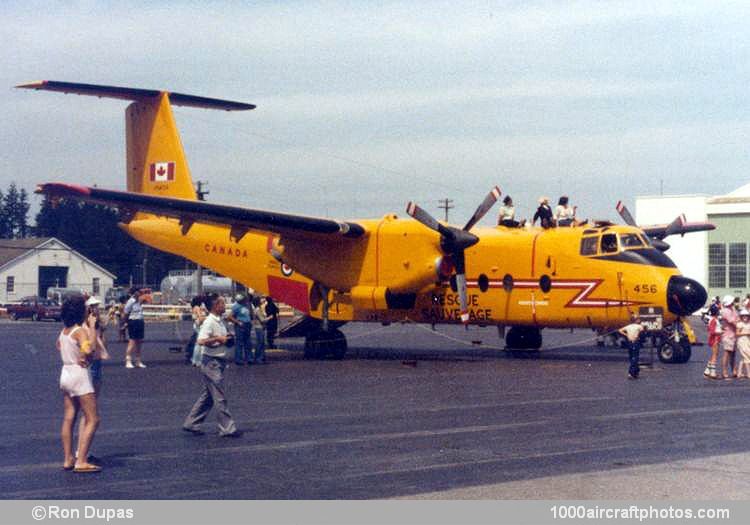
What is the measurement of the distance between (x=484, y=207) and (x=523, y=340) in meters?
4.68

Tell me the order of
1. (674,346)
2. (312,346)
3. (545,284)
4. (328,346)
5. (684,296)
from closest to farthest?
(684,296), (545,284), (674,346), (328,346), (312,346)

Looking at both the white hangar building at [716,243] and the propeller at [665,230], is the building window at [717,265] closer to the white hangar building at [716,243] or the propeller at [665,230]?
the white hangar building at [716,243]

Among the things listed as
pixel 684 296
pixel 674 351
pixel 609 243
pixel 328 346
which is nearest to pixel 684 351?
pixel 674 351

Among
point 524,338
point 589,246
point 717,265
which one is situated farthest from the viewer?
point 717,265

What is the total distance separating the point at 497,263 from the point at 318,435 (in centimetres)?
1457

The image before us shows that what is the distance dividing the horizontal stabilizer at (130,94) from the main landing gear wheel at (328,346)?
951 centimetres

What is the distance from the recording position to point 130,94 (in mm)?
33188

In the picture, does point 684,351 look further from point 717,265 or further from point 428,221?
point 717,265

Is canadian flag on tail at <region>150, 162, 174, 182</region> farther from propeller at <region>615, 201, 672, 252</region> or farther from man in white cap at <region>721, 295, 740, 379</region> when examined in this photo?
man in white cap at <region>721, 295, 740, 379</region>

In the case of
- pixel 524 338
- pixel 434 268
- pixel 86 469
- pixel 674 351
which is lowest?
pixel 86 469

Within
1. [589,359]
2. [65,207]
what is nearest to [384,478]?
[589,359]

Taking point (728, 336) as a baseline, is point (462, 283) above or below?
above

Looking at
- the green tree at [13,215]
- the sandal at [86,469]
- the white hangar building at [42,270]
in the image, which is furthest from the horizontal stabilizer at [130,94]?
the green tree at [13,215]

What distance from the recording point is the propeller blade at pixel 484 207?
28641 millimetres
